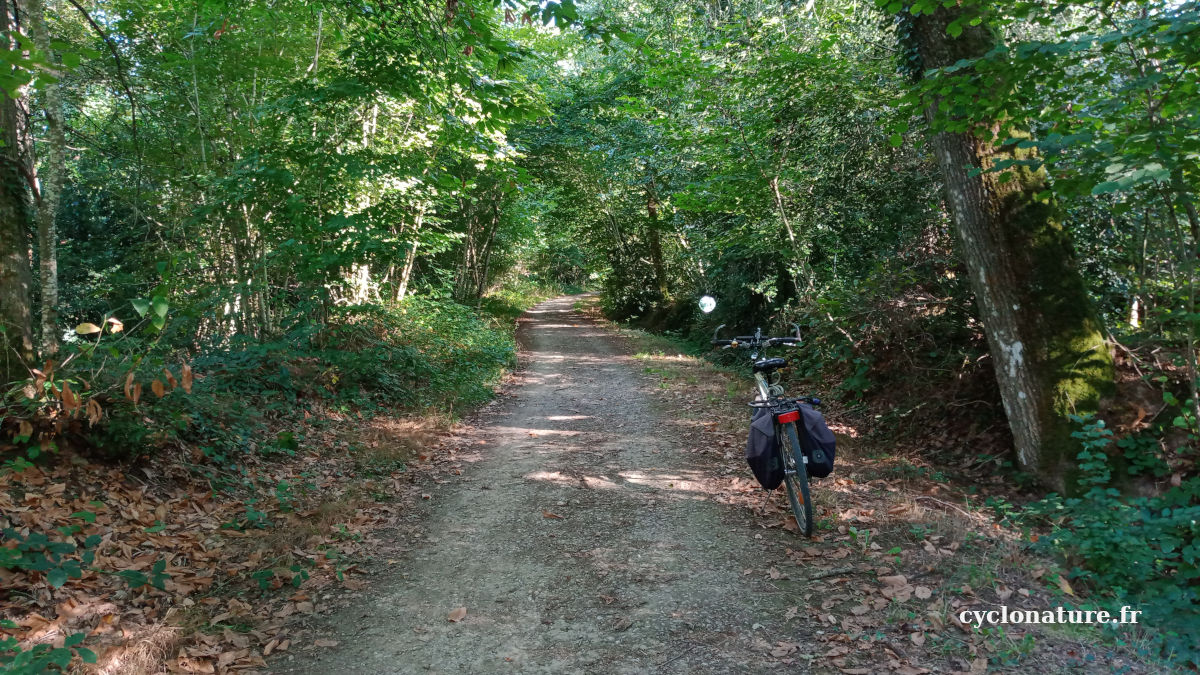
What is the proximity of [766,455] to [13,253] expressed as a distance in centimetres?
657

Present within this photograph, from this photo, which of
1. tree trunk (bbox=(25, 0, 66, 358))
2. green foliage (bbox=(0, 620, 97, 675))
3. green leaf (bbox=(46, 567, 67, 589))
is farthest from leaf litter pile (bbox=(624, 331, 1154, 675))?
tree trunk (bbox=(25, 0, 66, 358))

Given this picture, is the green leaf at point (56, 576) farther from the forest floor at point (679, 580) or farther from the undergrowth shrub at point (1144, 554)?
the undergrowth shrub at point (1144, 554)

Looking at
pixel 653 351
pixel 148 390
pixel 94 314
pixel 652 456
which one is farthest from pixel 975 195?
pixel 94 314

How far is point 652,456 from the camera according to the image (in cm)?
702

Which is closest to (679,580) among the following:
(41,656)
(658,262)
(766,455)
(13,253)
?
(766,455)

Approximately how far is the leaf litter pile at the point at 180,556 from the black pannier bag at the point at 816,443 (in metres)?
3.42

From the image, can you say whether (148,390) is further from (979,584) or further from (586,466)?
(979,584)

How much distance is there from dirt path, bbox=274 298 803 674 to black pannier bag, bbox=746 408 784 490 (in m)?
0.48

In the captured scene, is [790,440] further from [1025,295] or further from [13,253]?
[13,253]

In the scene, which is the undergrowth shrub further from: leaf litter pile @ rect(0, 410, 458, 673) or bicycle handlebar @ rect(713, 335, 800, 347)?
leaf litter pile @ rect(0, 410, 458, 673)

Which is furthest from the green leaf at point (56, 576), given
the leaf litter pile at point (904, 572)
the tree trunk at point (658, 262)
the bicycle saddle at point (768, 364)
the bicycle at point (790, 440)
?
the tree trunk at point (658, 262)

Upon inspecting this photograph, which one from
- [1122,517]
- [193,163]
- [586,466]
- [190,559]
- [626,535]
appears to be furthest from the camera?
[193,163]

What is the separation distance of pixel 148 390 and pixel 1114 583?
764cm

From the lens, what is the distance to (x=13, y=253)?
17.3 ft
